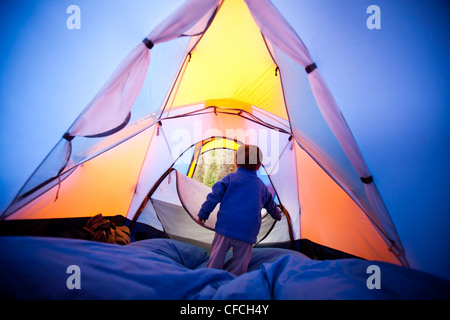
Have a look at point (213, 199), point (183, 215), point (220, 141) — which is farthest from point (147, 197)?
point (220, 141)

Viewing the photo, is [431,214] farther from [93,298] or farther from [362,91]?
[93,298]

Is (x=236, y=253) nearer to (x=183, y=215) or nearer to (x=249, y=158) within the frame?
(x=249, y=158)

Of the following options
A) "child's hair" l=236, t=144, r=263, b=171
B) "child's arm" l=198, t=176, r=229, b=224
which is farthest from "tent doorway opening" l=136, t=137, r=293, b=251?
"child's hair" l=236, t=144, r=263, b=171

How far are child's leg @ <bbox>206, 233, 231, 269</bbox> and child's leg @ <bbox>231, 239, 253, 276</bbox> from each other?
6 centimetres

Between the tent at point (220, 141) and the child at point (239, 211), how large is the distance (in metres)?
0.52

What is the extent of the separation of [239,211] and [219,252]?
1.00ft

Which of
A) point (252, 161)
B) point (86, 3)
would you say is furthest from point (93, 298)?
point (86, 3)

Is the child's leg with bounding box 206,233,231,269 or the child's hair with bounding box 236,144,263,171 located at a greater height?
the child's hair with bounding box 236,144,263,171

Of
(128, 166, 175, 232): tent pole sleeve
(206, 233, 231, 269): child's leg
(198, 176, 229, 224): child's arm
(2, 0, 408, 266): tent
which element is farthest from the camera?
(128, 166, 175, 232): tent pole sleeve

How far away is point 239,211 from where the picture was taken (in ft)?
4.75

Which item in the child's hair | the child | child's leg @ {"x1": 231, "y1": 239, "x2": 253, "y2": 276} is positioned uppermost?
the child's hair

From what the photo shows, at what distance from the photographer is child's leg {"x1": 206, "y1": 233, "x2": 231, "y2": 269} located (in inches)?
55.1

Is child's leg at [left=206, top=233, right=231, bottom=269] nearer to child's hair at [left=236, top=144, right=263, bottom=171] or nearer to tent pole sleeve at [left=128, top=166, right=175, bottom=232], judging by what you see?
child's hair at [left=236, top=144, right=263, bottom=171]
